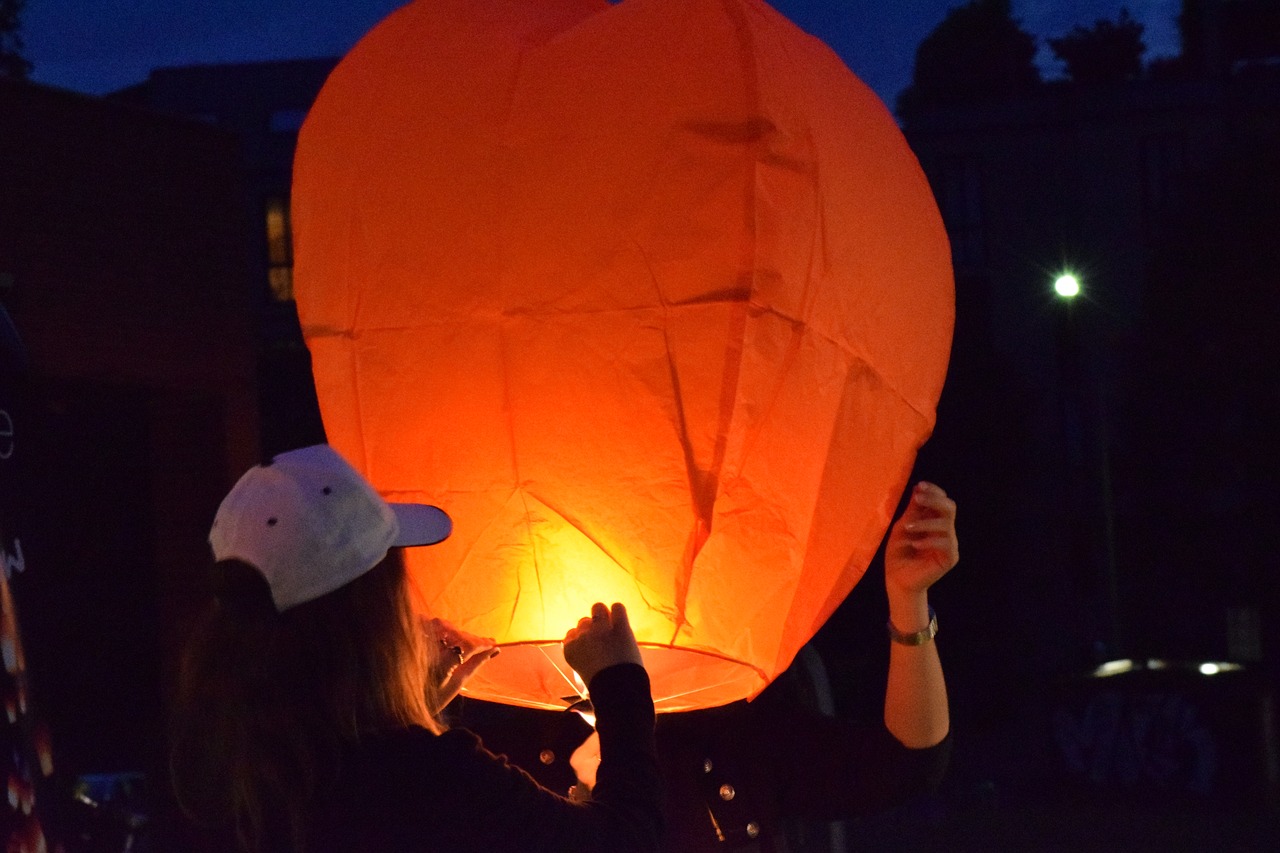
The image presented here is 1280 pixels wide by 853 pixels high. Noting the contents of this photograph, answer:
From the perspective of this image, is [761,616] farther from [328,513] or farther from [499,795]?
[328,513]

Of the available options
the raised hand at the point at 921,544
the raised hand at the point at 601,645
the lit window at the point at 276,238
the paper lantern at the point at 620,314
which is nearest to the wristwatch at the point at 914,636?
the raised hand at the point at 921,544

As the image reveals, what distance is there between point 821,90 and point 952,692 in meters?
24.4

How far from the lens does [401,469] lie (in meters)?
2.30

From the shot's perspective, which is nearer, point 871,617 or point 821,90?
point 821,90

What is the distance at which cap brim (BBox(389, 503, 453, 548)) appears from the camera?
207 cm

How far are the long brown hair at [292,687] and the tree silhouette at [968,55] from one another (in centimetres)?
4543

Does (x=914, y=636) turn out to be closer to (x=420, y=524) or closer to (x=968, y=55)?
(x=420, y=524)

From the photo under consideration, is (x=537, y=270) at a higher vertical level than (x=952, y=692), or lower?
higher

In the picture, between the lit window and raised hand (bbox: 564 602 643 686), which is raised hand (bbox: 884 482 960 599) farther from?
the lit window

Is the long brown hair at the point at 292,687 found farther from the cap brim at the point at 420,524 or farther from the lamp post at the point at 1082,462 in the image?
the lamp post at the point at 1082,462

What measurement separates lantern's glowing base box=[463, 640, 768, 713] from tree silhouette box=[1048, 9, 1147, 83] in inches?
1851

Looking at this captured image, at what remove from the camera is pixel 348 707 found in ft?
6.62

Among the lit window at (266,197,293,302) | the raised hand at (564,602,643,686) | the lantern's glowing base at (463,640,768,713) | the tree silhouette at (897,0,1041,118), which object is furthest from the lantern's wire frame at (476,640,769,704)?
the tree silhouette at (897,0,1041,118)

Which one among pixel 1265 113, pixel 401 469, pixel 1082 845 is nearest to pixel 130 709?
pixel 1082 845
